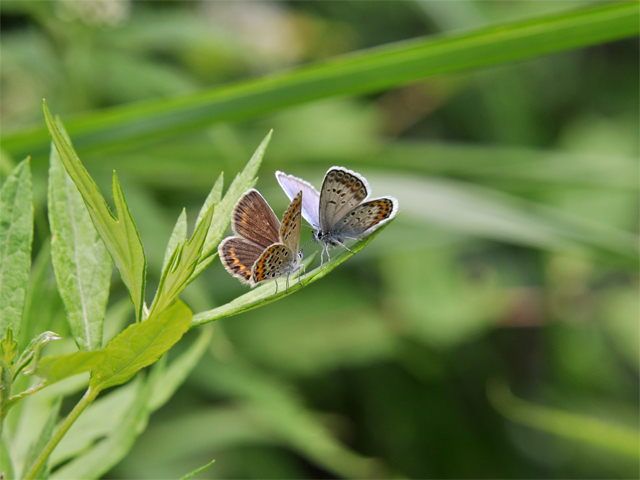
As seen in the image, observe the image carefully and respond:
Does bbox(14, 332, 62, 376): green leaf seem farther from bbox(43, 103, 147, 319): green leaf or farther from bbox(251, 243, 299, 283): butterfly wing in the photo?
bbox(251, 243, 299, 283): butterfly wing

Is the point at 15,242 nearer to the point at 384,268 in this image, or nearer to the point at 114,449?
the point at 114,449

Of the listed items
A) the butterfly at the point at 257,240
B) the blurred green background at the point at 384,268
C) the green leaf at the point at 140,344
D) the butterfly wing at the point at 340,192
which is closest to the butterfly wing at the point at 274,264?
the butterfly at the point at 257,240

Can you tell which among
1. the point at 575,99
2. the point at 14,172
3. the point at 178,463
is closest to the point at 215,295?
the point at 178,463

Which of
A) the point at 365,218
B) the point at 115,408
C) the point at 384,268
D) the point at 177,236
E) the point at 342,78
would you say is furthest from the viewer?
the point at 384,268

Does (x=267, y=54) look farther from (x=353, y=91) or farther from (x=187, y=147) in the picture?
(x=353, y=91)

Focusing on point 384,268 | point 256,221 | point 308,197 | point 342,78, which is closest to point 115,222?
point 256,221

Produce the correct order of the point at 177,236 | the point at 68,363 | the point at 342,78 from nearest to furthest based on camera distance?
the point at 68,363, the point at 177,236, the point at 342,78

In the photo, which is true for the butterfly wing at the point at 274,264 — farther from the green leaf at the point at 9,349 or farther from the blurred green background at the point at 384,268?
the blurred green background at the point at 384,268
